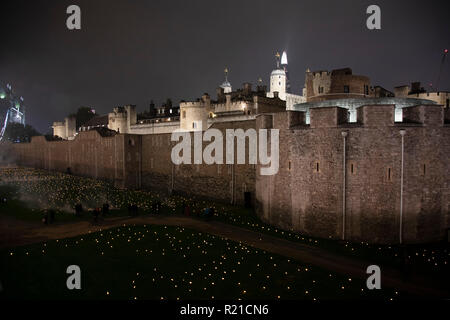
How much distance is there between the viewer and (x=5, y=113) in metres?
154

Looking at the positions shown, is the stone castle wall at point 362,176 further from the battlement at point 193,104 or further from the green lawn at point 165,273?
the battlement at point 193,104

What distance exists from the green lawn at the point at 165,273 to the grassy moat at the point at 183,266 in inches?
1.4

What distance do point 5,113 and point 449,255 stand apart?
182832 millimetres

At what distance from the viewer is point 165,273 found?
13.3m

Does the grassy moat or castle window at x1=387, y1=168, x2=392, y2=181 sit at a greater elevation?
castle window at x1=387, y1=168, x2=392, y2=181

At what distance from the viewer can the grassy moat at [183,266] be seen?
11719 mm

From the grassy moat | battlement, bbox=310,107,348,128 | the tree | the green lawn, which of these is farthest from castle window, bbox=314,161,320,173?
the tree

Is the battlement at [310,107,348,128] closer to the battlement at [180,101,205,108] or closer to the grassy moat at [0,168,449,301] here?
the grassy moat at [0,168,449,301]

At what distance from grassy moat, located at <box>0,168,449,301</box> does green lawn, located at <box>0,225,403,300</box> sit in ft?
0.11

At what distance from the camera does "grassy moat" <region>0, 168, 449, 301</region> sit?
1172cm

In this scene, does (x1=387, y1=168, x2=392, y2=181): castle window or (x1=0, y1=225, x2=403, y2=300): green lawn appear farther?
(x1=387, y1=168, x2=392, y2=181): castle window

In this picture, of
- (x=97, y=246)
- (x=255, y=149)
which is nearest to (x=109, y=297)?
(x=97, y=246)
